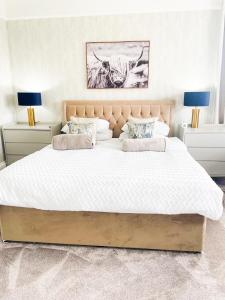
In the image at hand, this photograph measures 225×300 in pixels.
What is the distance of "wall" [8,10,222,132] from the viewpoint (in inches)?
144

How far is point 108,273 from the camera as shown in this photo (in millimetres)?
1891

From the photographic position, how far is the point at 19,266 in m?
1.97

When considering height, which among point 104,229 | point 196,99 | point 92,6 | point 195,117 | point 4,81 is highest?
point 92,6

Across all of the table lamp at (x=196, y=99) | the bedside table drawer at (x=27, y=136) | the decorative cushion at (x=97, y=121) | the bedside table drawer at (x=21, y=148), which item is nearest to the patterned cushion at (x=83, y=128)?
the decorative cushion at (x=97, y=121)

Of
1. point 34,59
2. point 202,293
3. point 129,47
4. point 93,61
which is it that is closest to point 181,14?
point 129,47

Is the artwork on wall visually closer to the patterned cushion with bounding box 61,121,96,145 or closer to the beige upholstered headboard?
the beige upholstered headboard

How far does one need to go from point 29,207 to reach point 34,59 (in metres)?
2.83

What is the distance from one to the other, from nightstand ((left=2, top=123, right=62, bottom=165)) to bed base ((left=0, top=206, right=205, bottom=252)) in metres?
1.85

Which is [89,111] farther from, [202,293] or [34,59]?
[202,293]

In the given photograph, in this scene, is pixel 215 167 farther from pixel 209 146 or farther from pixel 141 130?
pixel 141 130

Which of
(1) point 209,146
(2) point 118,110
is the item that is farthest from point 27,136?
(1) point 209,146

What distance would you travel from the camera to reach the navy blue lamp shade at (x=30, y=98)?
12.7 feet

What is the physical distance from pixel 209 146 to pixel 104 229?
211 cm


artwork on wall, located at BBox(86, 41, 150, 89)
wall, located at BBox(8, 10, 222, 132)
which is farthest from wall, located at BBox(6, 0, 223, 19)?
artwork on wall, located at BBox(86, 41, 150, 89)
